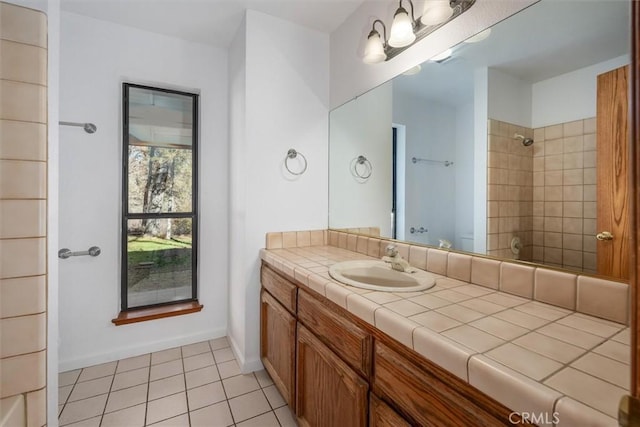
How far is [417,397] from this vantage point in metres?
0.71

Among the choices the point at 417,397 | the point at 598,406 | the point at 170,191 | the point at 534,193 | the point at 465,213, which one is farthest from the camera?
the point at 170,191

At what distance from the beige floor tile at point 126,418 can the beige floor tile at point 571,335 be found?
6.14 ft

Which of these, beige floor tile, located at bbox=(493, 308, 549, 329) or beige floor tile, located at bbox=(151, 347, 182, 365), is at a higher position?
beige floor tile, located at bbox=(493, 308, 549, 329)

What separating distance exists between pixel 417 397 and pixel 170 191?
7.25 feet

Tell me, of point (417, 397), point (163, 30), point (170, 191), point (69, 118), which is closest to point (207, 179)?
point (170, 191)

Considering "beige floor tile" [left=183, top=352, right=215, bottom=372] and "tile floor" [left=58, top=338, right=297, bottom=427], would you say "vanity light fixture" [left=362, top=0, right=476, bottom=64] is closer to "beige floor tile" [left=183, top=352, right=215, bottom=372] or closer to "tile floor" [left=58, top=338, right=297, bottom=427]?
"tile floor" [left=58, top=338, right=297, bottom=427]

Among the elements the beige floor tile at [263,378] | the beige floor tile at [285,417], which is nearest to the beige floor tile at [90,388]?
the beige floor tile at [263,378]

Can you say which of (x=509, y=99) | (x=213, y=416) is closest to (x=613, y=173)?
(x=509, y=99)

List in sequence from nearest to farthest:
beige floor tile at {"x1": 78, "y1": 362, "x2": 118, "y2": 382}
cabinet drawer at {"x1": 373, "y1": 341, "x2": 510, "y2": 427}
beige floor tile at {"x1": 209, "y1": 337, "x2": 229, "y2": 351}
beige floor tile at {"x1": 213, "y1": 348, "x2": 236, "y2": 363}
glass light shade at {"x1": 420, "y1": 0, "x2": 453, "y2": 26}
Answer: cabinet drawer at {"x1": 373, "y1": 341, "x2": 510, "y2": 427}, glass light shade at {"x1": 420, "y1": 0, "x2": 453, "y2": 26}, beige floor tile at {"x1": 78, "y1": 362, "x2": 118, "y2": 382}, beige floor tile at {"x1": 213, "y1": 348, "x2": 236, "y2": 363}, beige floor tile at {"x1": 209, "y1": 337, "x2": 229, "y2": 351}

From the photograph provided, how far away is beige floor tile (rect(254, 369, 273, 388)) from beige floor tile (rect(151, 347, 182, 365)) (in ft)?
2.20

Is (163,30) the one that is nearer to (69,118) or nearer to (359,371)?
(69,118)

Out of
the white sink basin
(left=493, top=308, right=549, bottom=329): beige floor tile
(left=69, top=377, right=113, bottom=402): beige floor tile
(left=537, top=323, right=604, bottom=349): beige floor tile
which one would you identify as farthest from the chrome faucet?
(left=69, top=377, right=113, bottom=402): beige floor tile

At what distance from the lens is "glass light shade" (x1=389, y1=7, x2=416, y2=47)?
1.31 metres

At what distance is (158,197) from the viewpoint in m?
2.20
